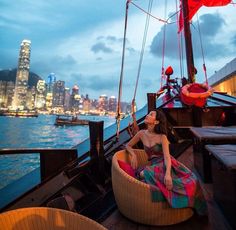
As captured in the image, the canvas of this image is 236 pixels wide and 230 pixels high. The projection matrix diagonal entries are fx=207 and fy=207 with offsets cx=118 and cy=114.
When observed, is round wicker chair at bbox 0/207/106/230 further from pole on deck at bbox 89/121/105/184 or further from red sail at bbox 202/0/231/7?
red sail at bbox 202/0/231/7

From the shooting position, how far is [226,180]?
5.95ft

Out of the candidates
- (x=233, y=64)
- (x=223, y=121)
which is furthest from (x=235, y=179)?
(x=233, y=64)

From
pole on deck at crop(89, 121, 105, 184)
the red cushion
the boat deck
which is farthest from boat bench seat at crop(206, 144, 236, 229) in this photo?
pole on deck at crop(89, 121, 105, 184)

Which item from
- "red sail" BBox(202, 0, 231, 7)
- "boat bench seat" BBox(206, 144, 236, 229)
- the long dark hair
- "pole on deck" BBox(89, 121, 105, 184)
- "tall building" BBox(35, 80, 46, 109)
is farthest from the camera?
"tall building" BBox(35, 80, 46, 109)

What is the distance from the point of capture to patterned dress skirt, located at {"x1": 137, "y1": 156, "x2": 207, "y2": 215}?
185 centimetres

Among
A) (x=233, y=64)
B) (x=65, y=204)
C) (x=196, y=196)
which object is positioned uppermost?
(x=233, y=64)

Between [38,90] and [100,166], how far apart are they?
4516 inches

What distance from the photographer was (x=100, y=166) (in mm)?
2730

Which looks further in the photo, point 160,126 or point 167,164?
point 160,126

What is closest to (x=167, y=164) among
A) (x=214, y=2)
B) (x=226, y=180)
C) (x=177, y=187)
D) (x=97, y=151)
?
(x=177, y=187)

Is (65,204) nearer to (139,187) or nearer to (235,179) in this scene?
(139,187)

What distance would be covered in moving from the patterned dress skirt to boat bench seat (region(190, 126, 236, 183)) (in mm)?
634

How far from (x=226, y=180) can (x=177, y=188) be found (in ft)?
1.40

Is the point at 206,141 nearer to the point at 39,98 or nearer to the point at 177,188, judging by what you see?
the point at 177,188
